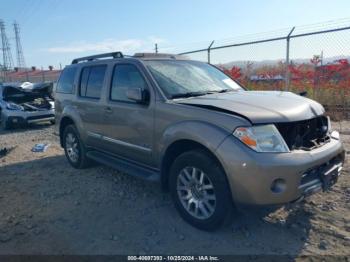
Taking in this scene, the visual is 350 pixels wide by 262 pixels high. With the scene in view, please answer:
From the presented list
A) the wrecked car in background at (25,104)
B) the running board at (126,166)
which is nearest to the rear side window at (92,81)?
the running board at (126,166)

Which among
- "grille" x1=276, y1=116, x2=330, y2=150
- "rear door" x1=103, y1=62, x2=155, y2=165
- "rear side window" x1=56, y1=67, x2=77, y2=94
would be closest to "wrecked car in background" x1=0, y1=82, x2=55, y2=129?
"rear side window" x1=56, y1=67, x2=77, y2=94

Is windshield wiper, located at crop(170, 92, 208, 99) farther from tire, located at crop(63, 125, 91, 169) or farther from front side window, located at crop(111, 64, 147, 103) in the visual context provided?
tire, located at crop(63, 125, 91, 169)

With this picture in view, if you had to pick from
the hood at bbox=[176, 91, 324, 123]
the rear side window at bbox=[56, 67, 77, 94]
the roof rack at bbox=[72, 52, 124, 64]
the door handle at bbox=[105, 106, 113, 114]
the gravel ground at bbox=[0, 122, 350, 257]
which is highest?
the roof rack at bbox=[72, 52, 124, 64]

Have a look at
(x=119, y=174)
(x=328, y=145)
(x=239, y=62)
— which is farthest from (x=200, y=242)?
(x=239, y=62)

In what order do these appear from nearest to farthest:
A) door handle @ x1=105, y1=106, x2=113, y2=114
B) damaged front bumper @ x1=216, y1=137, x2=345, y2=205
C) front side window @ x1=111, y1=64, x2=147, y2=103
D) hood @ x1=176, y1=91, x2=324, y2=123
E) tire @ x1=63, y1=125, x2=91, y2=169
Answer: damaged front bumper @ x1=216, y1=137, x2=345, y2=205, hood @ x1=176, y1=91, x2=324, y2=123, front side window @ x1=111, y1=64, x2=147, y2=103, door handle @ x1=105, y1=106, x2=113, y2=114, tire @ x1=63, y1=125, x2=91, y2=169

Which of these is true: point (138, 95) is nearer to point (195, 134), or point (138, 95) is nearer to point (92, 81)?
point (195, 134)

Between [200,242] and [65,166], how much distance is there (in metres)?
3.75

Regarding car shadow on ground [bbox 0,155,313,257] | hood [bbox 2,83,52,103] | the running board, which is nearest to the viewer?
car shadow on ground [bbox 0,155,313,257]

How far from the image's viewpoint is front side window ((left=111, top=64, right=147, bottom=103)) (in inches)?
164

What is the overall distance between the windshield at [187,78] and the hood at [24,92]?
8651 millimetres

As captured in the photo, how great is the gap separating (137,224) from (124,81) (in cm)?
196

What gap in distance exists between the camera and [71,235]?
11.4ft

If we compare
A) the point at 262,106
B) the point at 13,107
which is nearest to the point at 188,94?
the point at 262,106

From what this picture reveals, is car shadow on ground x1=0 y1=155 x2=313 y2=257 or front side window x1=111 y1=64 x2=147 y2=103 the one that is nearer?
car shadow on ground x1=0 y1=155 x2=313 y2=257
